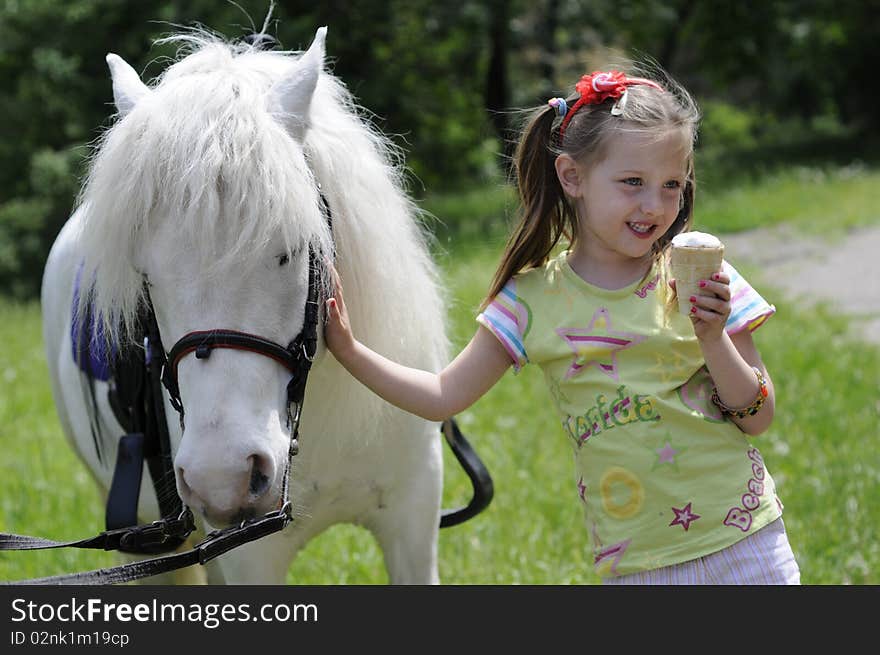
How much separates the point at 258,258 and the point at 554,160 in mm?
728

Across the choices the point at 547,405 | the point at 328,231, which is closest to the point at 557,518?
the point at 547,405

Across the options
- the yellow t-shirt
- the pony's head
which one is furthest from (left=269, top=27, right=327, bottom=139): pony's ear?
the yellow t-shirt

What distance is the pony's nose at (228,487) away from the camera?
1.65 metres

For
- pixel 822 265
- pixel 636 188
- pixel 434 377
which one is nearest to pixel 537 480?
pixel 434 377

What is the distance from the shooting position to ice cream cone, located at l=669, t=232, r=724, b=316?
1.76 meters

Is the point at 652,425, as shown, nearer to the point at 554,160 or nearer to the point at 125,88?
the point at 554,160

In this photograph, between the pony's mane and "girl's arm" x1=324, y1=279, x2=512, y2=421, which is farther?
"girl's arm" x1=324, y1=279, x2=512, y2=421

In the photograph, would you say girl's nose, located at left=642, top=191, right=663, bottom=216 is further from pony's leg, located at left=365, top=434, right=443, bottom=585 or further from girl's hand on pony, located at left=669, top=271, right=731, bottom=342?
pony's leg, located at left=365, top=434, right=443, bottom=585

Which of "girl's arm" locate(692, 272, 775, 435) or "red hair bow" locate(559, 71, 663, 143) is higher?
"red hair bow" locate(559, 71, 663, 143)

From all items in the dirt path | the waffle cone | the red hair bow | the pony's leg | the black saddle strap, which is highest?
the red hair bow

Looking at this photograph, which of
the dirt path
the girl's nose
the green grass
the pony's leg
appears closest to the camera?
the girl's nose

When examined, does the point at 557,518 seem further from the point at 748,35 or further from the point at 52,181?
the point at 748,35

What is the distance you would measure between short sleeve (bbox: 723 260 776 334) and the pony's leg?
0.90 m

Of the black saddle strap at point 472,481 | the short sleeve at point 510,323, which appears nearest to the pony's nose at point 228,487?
the short sleeve at point 510,323
